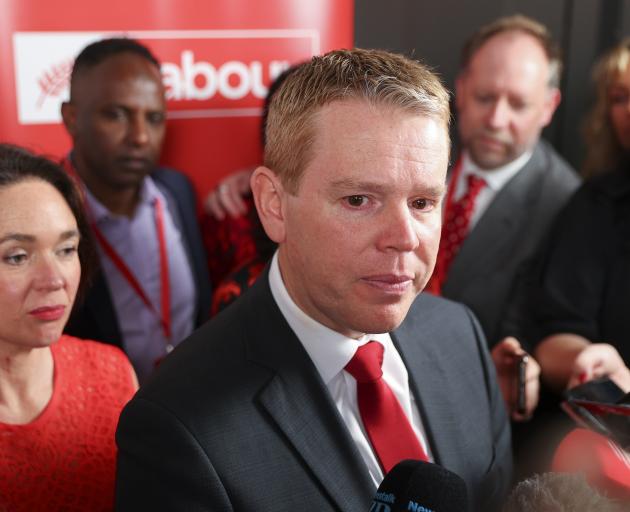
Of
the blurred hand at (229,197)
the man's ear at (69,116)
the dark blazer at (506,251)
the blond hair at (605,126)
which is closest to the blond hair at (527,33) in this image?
the blond hair at (605,126)

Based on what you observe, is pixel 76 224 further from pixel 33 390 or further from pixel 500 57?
pixel 500 57

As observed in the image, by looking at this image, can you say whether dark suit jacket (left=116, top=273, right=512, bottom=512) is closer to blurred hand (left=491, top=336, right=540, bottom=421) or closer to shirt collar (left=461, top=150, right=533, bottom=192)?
blurred hand (left=491, top=336, right=540, bottom=421)

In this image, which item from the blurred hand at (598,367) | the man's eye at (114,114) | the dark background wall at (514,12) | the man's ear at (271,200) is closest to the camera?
the man's ear at (271,200)

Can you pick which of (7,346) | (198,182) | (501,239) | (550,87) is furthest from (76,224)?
(550,87)

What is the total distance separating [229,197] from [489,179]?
0.94 m

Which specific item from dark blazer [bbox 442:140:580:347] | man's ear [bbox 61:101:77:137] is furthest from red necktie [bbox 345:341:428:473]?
man's ear [bbox 61:101:77:137]

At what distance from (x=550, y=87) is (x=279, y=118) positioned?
1.97m

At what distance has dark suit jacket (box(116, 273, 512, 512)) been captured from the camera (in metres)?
1.25

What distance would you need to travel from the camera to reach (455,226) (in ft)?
9.43

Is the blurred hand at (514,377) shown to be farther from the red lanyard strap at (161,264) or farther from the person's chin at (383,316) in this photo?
the red lanyard strap at (161,264)

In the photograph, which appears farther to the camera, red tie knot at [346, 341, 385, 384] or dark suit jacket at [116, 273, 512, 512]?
red tie knot at [346, 341, 385, 384]

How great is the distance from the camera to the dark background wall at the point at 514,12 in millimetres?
3471

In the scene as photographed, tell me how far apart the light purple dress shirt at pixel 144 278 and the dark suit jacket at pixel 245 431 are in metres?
1.16

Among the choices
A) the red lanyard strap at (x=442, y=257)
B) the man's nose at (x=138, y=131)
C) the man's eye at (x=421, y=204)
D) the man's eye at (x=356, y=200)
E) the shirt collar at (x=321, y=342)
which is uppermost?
the man's eye at (x=356, y=200)
